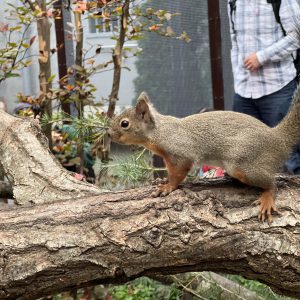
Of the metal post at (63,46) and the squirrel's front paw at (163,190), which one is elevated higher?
the metal post at (63,46)

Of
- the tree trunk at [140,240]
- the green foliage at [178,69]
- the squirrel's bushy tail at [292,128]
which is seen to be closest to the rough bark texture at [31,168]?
the tree trunk at [140,240]

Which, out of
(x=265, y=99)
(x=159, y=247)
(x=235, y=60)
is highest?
(x=235, y=60)

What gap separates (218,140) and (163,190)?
237 mm

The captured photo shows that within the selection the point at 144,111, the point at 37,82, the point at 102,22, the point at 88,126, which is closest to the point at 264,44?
the point at 102,22

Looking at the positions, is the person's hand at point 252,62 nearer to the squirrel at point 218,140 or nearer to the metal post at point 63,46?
the squirrel at point 218,140

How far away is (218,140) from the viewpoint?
1.70 metres

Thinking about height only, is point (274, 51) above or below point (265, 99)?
above

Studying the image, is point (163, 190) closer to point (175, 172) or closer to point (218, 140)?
point (175, 172)

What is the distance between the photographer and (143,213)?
1499 mm

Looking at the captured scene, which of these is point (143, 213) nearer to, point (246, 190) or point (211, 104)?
point (246, 190)

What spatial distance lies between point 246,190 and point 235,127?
7.4 inches

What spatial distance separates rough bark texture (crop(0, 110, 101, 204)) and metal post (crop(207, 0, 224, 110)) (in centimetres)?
128

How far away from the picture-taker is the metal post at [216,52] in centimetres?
311

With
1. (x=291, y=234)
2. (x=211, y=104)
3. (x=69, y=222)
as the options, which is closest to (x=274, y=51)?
(x=211, y=104)
